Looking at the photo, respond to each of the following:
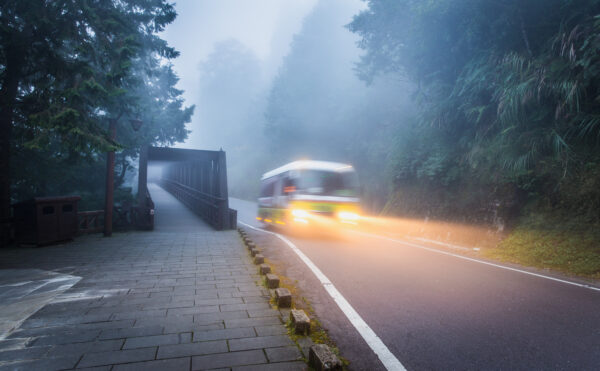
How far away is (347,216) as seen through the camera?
36.3ft

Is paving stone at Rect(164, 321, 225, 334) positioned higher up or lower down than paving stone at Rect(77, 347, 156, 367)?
higher up

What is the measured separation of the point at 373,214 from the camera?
19125 millimetres

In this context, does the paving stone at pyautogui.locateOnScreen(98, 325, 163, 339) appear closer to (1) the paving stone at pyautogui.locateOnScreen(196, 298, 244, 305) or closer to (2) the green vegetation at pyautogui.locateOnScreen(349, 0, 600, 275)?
(1) the paving stone at pyautogui.locateOnScreen(196, 298, 244, 305)

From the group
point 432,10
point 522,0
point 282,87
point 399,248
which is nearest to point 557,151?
point 522,0

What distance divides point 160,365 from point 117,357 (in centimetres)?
48

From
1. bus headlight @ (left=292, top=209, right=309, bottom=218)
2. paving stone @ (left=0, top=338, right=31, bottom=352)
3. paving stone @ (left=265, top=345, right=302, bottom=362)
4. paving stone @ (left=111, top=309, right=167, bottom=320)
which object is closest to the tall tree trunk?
paving stone @ (left=0, top=338, right=31, bottom=352)

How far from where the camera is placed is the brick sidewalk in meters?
2.82

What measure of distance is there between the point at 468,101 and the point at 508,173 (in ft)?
10.2

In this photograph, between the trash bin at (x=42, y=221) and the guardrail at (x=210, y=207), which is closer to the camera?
the trash bin at (x=42, y=221)

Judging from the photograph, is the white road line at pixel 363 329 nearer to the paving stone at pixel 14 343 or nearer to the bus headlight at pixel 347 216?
the paving stone at pixel 14 343

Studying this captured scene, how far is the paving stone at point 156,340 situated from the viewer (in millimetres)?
3070

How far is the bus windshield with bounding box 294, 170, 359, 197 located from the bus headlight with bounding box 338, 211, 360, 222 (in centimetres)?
72

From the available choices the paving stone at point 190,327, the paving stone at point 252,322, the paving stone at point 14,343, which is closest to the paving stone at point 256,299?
the paving stone at point 252,322

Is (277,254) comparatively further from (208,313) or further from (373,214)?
(373,214)
